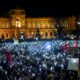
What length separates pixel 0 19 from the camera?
71438 mm

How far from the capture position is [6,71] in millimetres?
17266

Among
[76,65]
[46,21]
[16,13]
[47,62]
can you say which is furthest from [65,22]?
[76,65]

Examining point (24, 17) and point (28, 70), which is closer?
point (28, 70)

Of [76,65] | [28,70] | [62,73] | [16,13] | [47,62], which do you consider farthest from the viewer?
[16,13]

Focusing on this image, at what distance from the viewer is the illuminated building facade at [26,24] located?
67625 millimetres

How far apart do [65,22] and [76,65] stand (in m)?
57.7

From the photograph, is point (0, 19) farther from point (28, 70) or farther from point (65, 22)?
point (28, 70)

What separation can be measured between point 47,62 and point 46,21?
50.2m

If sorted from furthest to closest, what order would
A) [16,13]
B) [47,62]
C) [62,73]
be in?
1. [16,13]
2. [47,62]
3. [62,73]

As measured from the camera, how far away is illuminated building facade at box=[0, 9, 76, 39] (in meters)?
67.6

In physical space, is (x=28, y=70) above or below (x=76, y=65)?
below

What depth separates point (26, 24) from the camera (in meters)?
70.9

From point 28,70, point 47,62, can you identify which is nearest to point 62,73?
point 28,70

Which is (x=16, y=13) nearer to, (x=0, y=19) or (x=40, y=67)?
(x=0, y=19)
